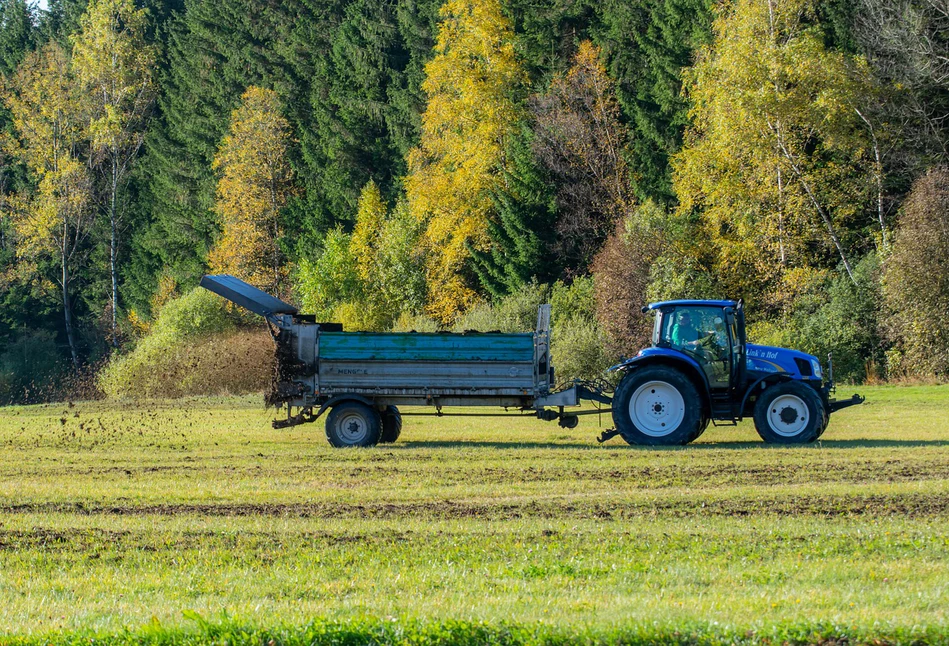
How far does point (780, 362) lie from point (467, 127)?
3106 centimetres

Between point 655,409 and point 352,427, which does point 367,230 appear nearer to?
point 352,427

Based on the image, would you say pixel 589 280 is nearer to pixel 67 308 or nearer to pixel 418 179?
pixel 418 179

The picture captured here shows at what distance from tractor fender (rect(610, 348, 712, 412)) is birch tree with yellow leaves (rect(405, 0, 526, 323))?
2897cm

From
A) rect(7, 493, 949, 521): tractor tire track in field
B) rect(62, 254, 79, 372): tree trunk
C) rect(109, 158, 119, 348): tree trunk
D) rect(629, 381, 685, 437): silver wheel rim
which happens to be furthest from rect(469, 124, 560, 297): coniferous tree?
rect(7, 493, 949, 521): tractor tire track in field

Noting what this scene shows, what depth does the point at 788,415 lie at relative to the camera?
2008cm

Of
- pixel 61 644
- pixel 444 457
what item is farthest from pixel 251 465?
pixel 61 644

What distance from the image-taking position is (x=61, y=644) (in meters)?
7.31

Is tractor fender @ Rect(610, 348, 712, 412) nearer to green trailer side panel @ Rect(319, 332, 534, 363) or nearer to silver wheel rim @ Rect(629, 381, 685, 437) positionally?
silver wheel rim @ Rect(629, 381, 685, 437)

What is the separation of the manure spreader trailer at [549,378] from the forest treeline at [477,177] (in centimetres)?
1828

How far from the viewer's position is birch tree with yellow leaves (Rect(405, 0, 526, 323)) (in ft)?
162

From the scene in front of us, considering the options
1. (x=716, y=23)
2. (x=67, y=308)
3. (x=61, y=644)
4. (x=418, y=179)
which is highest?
(x=716, y=23)

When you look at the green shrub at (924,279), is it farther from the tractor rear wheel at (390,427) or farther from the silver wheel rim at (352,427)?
the silver wheel rim at (352,427)

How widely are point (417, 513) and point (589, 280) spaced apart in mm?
33244

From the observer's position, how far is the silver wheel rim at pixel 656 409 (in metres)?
Result: 20.2
